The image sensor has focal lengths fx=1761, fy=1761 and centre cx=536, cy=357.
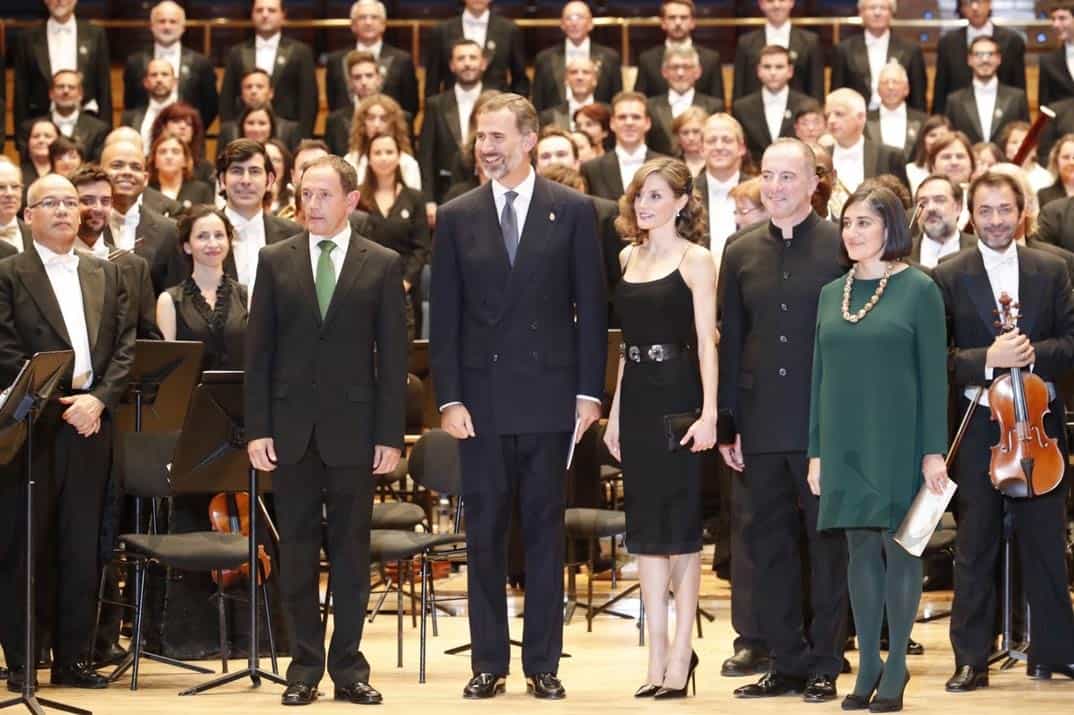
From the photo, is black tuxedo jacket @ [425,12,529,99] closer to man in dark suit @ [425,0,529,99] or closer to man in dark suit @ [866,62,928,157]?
man in dark suit @ [425,0,529,99]

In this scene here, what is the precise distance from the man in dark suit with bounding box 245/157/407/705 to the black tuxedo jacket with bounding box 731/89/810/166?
4.58 meters

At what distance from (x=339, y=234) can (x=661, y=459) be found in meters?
1.12

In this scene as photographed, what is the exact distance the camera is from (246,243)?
20.9ft

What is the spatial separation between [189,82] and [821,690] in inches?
249

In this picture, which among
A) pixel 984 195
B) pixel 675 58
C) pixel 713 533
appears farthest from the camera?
pixel 675 58

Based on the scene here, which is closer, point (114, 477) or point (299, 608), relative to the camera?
point (299, 608)

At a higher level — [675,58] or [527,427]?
[675,58]

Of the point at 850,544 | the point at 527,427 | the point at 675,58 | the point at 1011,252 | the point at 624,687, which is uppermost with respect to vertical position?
the point at 675,58

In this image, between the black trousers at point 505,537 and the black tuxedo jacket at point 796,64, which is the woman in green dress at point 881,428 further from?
the black tuxedo jacket at point 796,64

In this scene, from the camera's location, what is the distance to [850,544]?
4668 mm

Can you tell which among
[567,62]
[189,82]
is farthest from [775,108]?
[189,82]

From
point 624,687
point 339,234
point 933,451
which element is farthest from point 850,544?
point 339,234

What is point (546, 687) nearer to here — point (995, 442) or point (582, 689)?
point (582, 689)

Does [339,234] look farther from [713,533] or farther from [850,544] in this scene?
[713,533]
